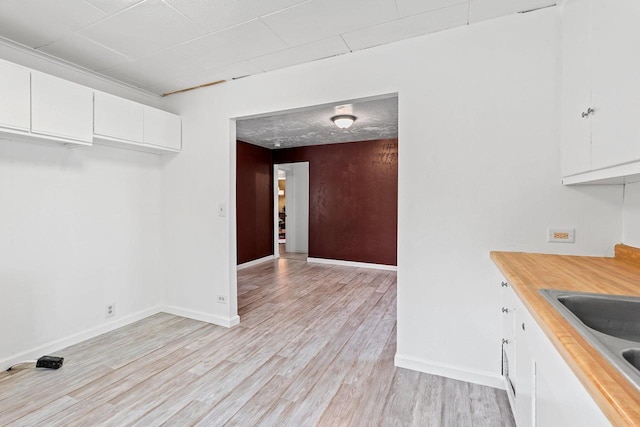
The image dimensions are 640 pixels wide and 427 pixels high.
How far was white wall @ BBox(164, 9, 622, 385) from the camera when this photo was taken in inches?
75.2

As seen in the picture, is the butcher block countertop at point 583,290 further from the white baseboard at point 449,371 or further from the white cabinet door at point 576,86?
the white baseboard at point 449,371

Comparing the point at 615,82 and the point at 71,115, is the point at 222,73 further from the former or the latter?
the point at 615,82

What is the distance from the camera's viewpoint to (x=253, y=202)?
624cm

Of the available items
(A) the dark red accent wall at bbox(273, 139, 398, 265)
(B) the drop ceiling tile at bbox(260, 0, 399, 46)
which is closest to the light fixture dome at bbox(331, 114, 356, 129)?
(A) the dark red accent wall at bbox(273, 139, 398, 265)

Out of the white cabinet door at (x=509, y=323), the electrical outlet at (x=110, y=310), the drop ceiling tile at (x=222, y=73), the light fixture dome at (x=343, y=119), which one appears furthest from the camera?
the light fixture dome at (x=343, y=119)

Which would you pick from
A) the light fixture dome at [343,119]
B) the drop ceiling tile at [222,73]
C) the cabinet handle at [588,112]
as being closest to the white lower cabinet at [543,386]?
the cabinet handle at [588,112]

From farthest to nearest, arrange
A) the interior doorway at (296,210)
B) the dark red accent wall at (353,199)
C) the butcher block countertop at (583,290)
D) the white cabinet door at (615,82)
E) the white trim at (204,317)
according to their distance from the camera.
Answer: the interior doorway at (296,210) → the dark red accent wall at (353,199) → the white trim at (204,317) → the white cabinet door at (615,82) → the butcher block countertop at (583,290)

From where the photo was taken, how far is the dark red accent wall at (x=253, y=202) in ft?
19.2

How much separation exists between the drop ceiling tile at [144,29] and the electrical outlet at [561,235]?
2.78 m

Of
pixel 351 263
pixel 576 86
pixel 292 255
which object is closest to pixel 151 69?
pixel 576 86

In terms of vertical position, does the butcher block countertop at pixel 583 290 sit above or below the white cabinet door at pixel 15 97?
below

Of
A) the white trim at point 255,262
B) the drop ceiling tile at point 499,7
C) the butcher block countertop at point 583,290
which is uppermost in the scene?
the drop ceiling tile at point 499,7

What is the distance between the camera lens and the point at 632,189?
5.54ft

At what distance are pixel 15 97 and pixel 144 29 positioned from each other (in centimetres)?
98
